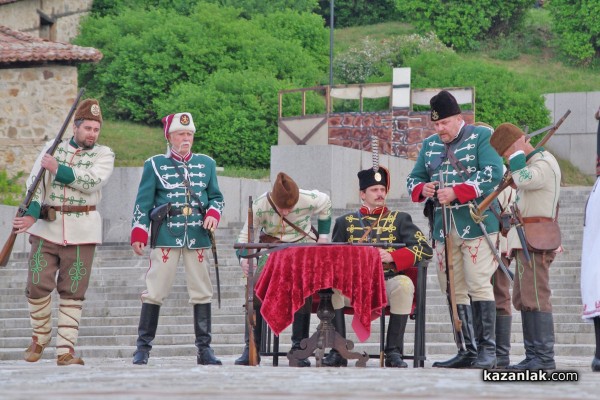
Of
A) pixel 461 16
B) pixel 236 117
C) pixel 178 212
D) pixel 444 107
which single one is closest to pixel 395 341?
pixel 444 107

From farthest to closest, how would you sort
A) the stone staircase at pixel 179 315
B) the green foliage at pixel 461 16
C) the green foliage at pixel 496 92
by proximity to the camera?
the green foliage at pixel 461 16, the green foliage at pixel 496 92, the stone staircase at pixel 179 315

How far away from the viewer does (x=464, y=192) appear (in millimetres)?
10312

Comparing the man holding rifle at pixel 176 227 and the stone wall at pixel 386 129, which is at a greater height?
the stone wall at pixel 386 129

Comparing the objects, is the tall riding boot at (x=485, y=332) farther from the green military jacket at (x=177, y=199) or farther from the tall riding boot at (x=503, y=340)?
the green military jacket at (x=177, y=199)

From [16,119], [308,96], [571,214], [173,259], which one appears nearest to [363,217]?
[173,259]

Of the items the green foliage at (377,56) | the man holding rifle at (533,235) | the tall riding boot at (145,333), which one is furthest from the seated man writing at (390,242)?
the green foliage at (377,56)

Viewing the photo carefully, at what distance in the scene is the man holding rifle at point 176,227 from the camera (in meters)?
10.9

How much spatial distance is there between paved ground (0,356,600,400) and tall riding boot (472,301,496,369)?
5.45 feet

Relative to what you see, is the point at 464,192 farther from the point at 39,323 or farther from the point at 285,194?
the point at 39,323

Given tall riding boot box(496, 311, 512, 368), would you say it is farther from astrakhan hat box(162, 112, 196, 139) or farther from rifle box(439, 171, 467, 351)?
astrakhan hat box(162, 112, 196, 139)

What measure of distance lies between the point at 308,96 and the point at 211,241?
24566mm

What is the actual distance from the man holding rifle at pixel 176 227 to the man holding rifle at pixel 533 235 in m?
2.20

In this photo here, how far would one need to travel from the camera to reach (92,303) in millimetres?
→ 15852

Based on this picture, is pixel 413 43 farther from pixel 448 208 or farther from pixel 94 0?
pixel 448 208
